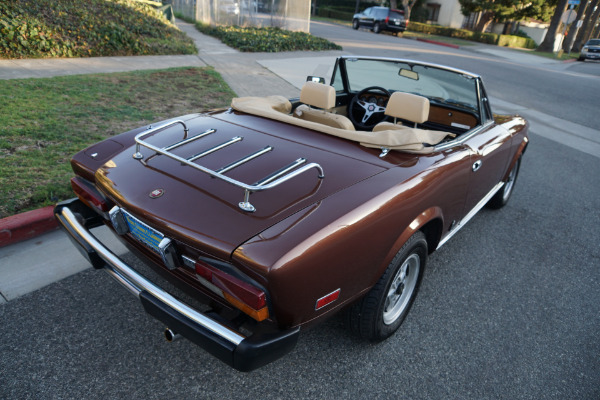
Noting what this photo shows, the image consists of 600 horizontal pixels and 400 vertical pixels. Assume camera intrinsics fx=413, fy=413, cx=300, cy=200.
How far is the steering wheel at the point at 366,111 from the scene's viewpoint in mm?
3650

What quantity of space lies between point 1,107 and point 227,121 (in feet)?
13.4

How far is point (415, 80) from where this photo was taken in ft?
11.8

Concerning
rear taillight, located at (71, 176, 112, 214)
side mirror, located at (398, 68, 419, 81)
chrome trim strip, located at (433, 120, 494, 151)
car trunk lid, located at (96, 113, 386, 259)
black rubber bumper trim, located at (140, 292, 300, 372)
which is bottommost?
black rubber bumper trim, located at (140, 292, 300, 372)

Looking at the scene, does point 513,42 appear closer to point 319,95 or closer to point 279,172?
point 319,95

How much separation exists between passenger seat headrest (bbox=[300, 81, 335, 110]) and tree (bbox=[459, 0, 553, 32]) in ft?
105

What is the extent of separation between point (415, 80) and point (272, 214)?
7.62 ft

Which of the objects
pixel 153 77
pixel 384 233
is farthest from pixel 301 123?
pixel 153 77

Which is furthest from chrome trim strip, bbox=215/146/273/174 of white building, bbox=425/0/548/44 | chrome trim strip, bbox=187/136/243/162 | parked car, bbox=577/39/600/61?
white building, bbox=425/0/548/44

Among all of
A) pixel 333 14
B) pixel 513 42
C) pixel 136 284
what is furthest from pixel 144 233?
pixel 333 14

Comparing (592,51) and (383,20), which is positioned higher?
(383,20)

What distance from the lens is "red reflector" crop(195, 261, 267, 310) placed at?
66.1 inches

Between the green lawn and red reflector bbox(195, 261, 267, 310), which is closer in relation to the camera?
red reflector bbox(195, 261, 267, 310)

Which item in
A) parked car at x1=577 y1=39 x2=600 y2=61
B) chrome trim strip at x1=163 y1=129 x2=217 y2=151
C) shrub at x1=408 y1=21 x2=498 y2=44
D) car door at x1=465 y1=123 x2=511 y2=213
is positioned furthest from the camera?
shrub at x1=408 y1=21 x2=498 y2=44

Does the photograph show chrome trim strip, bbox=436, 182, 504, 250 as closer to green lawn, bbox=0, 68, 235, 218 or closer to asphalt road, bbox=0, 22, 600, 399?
asphalt road, bbox=0, 22, 600, 399
